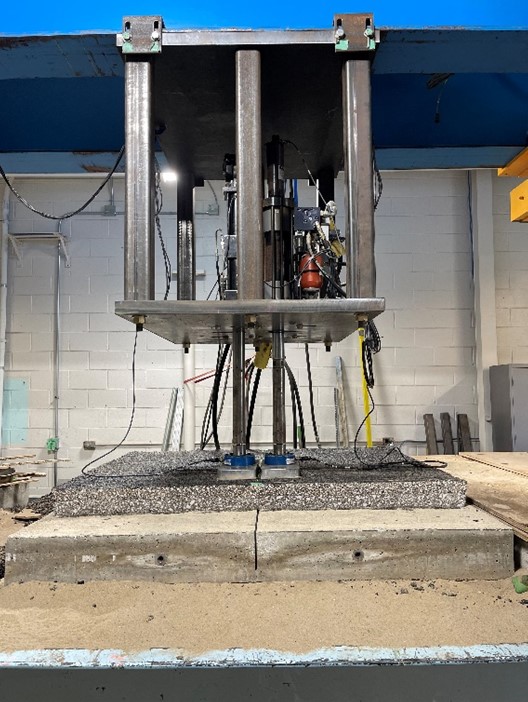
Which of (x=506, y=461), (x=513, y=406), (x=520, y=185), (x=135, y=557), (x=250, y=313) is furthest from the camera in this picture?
(x=513, y=406)

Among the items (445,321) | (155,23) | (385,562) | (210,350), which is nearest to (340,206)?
(445,321)

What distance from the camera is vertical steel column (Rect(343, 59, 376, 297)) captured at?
1.01 m

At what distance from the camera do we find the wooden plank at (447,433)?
398 centimetres

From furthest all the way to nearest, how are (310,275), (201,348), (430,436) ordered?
1. (201,348)
2. (430,436)
3. (310,275)

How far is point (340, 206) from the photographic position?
396cm

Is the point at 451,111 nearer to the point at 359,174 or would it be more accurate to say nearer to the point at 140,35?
the point at 359,174

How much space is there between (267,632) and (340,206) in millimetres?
3680

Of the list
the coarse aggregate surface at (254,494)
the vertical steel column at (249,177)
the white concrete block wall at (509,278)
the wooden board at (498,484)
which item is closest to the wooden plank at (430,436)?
the white concrete block wall at (509,278)

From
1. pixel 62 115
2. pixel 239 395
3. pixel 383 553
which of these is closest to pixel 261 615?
pixel 383 553

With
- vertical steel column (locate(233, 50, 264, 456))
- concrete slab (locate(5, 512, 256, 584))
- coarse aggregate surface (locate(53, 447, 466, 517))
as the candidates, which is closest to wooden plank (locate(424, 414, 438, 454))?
coarse aggregate surface (locate(53, 447, 466, 517))

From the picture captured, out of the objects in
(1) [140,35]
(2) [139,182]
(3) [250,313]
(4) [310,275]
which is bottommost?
(3) [250,313]

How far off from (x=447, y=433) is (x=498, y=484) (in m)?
2.95

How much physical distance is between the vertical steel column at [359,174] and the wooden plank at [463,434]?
3.36 m

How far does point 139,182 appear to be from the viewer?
1.00m
